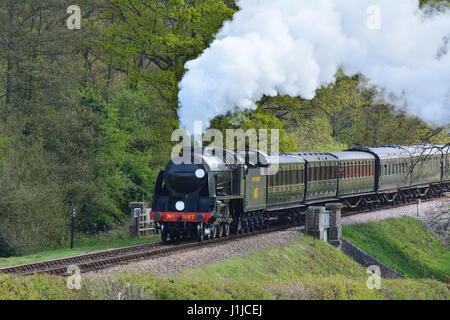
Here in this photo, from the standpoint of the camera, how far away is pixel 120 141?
38.2 metres

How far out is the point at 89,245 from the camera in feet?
98.3

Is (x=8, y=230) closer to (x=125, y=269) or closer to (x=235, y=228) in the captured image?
(x=235, y=228)

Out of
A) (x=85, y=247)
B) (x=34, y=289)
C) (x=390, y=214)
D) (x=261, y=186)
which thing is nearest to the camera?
(x=34, y=289)

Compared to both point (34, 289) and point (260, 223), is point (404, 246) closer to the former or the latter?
point (260, 223)

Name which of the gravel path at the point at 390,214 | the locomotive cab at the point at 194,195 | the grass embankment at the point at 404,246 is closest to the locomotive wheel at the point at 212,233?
the locomotive cab at the point at 194,195

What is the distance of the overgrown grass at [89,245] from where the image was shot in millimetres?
24016

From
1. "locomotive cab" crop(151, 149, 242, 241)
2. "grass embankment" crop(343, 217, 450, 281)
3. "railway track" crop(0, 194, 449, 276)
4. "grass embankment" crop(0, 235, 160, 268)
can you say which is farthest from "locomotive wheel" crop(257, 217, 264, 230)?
"locomotive cab" crop(151, 149, 242, 241)

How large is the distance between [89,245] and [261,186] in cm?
720

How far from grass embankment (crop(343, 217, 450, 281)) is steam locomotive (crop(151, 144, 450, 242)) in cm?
260

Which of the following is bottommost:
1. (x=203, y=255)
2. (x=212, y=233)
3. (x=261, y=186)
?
(x=203, y=255)

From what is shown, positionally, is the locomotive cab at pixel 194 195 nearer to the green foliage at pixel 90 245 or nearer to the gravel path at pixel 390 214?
the green foliage at pixel 90 245

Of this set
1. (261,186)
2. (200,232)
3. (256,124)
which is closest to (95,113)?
(256,124)

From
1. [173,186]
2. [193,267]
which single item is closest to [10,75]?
[173,186]

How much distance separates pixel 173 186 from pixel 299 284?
360 inches
